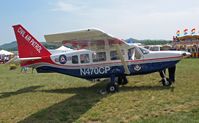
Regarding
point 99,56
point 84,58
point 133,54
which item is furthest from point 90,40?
point 133,54

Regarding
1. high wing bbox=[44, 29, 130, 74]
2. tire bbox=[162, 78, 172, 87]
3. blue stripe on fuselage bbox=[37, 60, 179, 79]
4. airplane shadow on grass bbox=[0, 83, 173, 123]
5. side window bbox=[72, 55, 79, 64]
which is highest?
high wing bbox=[44, 29, 130, 74]

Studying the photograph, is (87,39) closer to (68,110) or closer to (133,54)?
(133,54)

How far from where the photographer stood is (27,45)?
506 inches

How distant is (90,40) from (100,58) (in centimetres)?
175

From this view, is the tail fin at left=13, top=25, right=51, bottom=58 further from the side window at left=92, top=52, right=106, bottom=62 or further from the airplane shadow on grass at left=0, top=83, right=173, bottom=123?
the airplane shadow on grass at left=0, top=83, right=173, bottom=123

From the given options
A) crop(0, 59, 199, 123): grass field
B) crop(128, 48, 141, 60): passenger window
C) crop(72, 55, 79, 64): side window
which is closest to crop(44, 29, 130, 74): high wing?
crop(128, 48, 141, 60): passenger window

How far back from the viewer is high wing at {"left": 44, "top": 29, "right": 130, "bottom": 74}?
29.5 ft

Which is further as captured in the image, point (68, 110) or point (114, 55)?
point (114, 55)

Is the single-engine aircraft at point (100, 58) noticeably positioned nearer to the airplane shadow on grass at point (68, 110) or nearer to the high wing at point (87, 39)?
the high wing at point (87, 39)

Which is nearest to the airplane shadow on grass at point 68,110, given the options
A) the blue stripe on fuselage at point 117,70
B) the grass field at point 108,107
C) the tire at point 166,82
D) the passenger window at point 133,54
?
the grass field at point 108,107

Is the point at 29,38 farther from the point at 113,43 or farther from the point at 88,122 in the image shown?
the point at 88,122

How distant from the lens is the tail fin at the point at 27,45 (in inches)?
503

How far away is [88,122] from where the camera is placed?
7.04 m

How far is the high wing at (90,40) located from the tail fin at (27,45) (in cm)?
200
